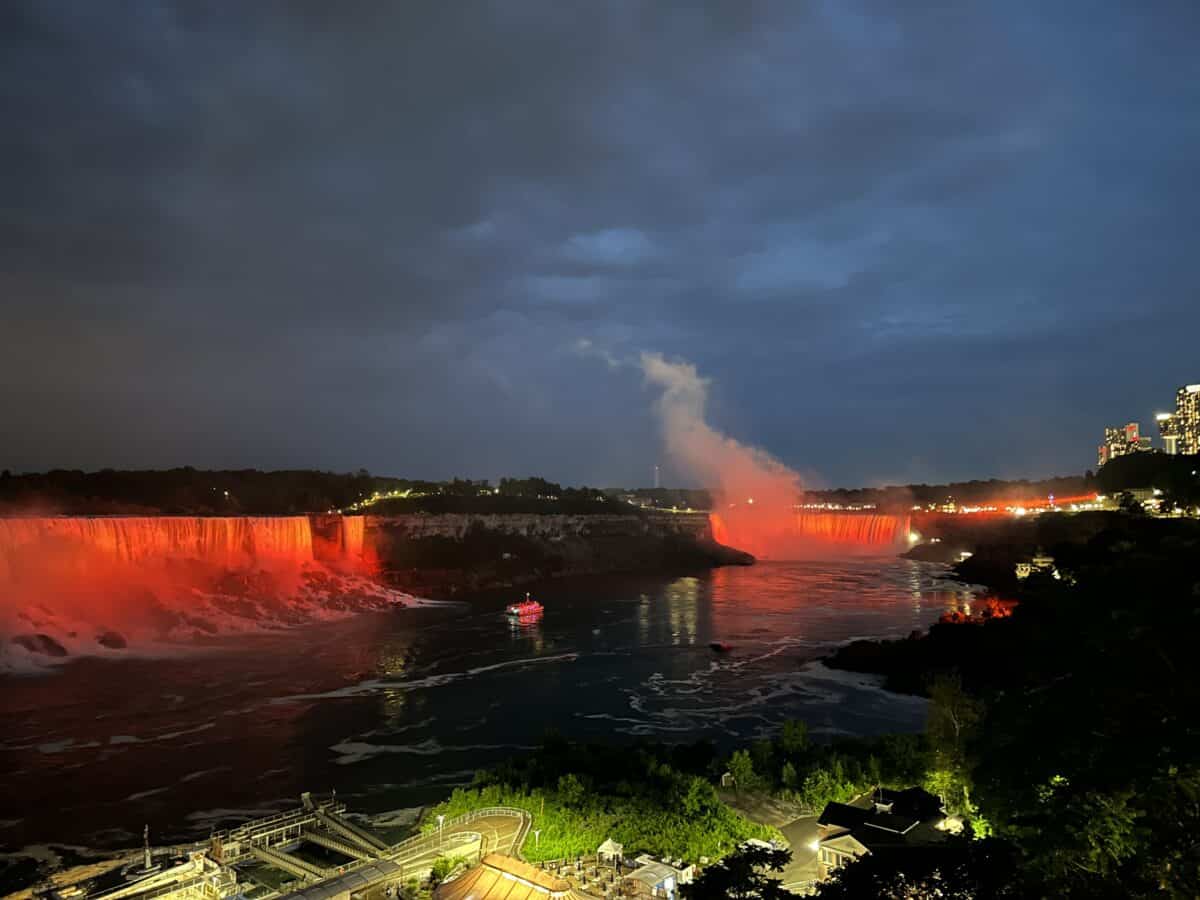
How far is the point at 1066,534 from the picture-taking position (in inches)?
2389

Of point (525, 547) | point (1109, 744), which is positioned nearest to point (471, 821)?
point (1109, 744)

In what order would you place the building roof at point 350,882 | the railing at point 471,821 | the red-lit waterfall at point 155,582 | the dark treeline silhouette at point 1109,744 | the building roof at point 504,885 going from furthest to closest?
1. the red-lit waterfall at point 155,582
2. the railing at point 471,821
3. the building roof at point 350,882
4. the building roof at point 504,885
5. the dark treeline silhouette at point 1109,744

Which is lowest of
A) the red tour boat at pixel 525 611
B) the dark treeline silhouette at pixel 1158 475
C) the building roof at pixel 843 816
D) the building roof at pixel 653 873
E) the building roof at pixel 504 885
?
the red tour boat at pixel 525 611

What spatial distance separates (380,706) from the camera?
1152 inches

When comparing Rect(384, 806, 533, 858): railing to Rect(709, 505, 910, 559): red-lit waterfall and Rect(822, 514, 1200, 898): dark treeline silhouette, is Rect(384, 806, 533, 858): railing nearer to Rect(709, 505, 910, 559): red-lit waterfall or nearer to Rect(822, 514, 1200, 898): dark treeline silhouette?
Rect(822, 514, 1200, 898): dark treeline silhouette

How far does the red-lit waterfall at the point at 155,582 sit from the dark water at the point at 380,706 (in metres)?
5.02

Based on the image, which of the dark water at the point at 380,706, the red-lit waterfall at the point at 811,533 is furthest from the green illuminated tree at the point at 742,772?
the red-lit waterfall at the point at 811,533

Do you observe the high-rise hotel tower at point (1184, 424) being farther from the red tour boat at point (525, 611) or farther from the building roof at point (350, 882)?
the building roof at point (350, 882)

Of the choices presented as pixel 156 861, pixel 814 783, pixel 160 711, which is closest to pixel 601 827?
pixel 814 783

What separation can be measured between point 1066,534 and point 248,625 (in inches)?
2425

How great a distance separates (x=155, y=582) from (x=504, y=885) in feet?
Result: 160

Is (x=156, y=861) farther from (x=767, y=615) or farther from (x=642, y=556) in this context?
(x=642, y=556)

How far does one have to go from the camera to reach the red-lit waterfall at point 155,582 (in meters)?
43.5

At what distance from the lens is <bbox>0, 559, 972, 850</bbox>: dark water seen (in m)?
20.2
